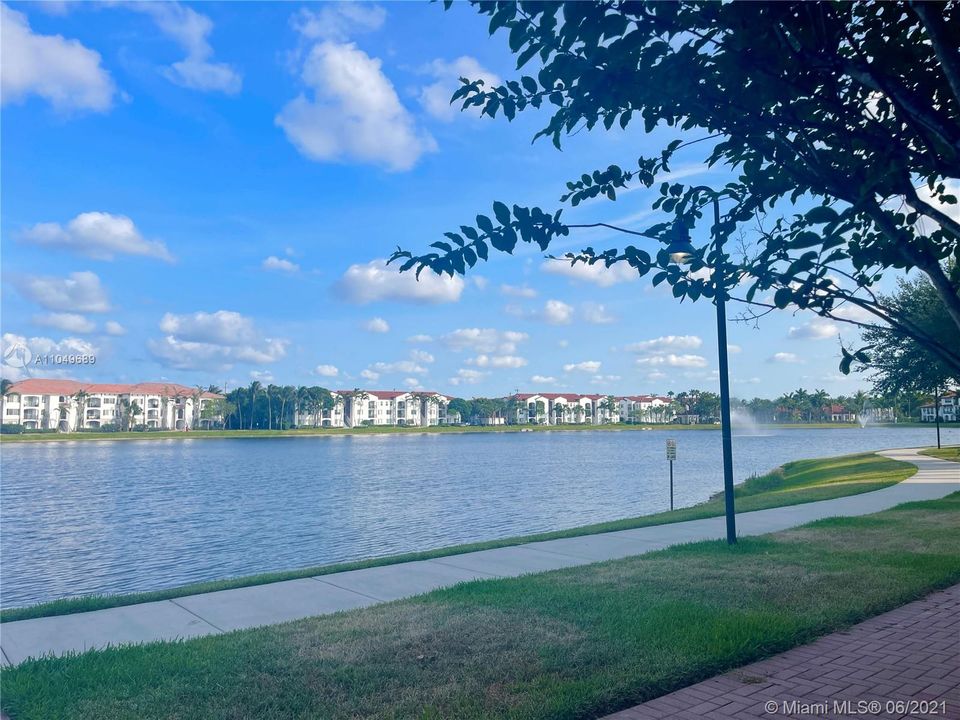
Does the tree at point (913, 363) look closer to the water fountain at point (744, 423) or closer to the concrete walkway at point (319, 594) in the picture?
the concrete walkway at point (319, 594)

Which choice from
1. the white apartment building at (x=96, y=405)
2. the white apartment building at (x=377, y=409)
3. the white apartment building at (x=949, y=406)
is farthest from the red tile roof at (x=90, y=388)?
the white apartment building at (x=949, y=406)

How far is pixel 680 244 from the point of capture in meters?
3.48

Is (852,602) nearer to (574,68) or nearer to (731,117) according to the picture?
(731,117)

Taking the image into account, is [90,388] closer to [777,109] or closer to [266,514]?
[266,514]

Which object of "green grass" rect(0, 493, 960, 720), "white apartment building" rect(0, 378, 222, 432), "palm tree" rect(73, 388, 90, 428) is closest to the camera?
"green grass" rect(0, 493, 960, 720)

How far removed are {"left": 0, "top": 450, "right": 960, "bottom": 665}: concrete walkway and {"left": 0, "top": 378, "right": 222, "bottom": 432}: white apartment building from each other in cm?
14802

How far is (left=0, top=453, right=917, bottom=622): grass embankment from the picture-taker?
8992 millimetres

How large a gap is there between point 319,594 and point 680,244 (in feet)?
23.9

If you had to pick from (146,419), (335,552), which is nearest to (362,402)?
(146,419)

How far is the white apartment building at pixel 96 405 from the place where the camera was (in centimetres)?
14075

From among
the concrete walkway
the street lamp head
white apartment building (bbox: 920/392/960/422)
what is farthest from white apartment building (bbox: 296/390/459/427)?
the street lamp head

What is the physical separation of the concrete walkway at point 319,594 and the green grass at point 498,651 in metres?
0.86

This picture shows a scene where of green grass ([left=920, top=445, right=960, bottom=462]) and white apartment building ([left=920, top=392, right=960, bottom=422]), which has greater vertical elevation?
white apartment building ([left=920, top=392, right=960, bottom=422])

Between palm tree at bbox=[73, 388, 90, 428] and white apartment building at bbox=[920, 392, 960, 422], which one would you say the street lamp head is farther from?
palm tree at bbox=[73, 388, 90, 428]
